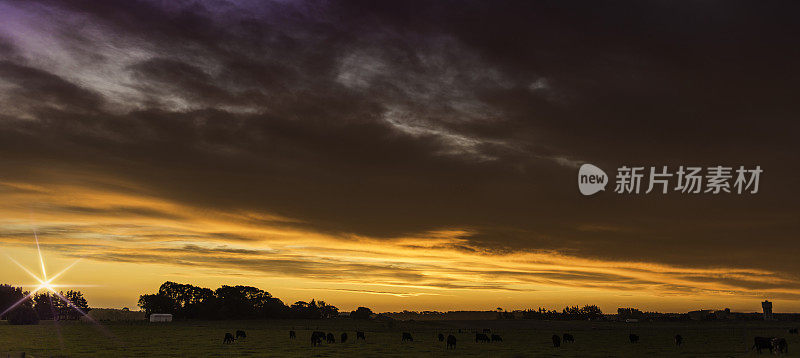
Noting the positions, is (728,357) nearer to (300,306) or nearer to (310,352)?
(310,352)

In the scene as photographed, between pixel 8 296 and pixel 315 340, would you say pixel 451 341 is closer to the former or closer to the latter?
pixel 315 340

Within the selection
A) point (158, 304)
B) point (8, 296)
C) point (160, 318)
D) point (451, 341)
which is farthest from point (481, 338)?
point (8, 296)

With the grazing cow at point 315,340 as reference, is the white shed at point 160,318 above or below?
below

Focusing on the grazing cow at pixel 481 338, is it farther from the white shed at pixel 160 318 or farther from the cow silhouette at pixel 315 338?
the white shed at pixel 160 318

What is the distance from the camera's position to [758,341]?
181 feet

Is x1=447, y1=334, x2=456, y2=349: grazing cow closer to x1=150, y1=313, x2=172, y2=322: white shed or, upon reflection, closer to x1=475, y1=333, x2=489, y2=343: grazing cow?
x1=475, y1=333, x2=489, y2=343: grazing cow

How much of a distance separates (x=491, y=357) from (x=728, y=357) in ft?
57.3

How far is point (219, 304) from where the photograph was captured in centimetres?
17638

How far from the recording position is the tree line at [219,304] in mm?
175625

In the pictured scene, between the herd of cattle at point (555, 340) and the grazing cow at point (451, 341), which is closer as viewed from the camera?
the herd of cattle at point (555, 340)

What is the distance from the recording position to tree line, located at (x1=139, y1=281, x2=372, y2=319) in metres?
176

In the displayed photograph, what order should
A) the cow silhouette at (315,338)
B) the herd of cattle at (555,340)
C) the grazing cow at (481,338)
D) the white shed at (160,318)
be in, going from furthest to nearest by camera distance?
the white shed at (160,318)
the grazing cow at (481,338)
the cow silhouette at (315,338)
the herd of cattle at (555,340)

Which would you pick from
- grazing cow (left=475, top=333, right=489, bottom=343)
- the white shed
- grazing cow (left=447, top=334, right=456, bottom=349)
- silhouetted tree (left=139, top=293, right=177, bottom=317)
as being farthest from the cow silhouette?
silhouetted tree (left=139, top=293, right=177, bottom=317)

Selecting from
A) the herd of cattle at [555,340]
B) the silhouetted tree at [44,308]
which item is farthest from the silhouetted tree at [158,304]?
the herd of cattle at [555,340]
